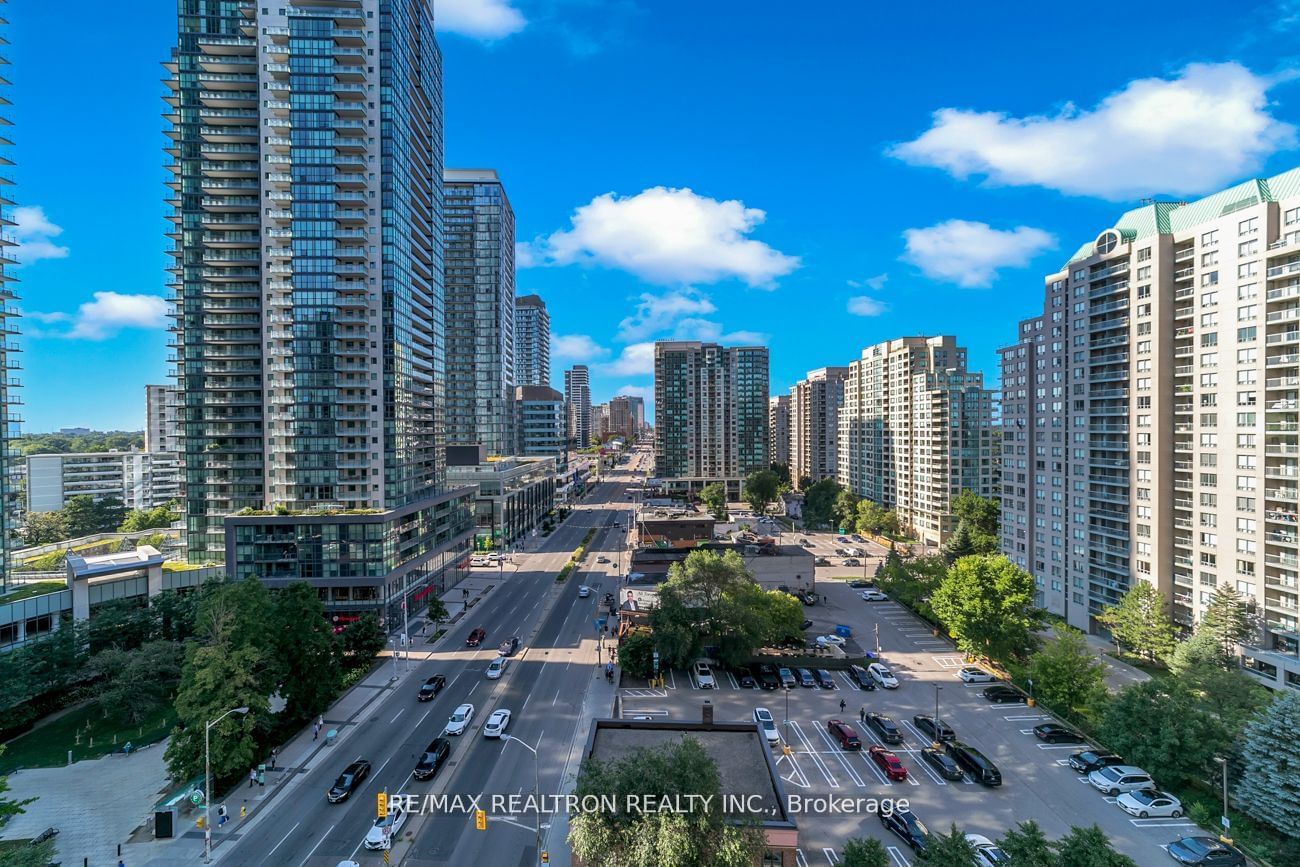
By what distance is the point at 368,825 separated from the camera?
32.4m

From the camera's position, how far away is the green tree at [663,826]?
65.4 ft

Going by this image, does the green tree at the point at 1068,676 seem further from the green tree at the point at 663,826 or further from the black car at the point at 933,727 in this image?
the green tree at the point at 663,826

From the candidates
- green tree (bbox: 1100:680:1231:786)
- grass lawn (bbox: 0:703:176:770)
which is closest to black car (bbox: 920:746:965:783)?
green tree (bbox: 1100:680:1231:786)

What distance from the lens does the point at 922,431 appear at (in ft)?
375

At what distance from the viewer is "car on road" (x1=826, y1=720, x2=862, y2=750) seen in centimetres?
4088

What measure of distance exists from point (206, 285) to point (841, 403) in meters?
140

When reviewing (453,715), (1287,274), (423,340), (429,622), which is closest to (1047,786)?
(453,715)

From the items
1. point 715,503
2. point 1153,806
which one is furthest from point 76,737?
point 715,503

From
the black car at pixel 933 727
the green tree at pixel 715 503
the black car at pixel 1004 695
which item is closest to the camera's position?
the black car at pixel 933 727

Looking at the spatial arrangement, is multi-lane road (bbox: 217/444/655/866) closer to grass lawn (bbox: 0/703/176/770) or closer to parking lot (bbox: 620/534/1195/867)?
parking lot (bbox: 620/534/1195/867)

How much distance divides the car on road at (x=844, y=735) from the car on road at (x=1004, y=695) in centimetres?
1479

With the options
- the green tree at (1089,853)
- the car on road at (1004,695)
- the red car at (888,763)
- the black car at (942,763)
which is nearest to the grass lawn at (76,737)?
the red car at (888,763)

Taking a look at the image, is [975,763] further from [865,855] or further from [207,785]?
[207,785]

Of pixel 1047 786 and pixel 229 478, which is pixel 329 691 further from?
pixel 1047 786
